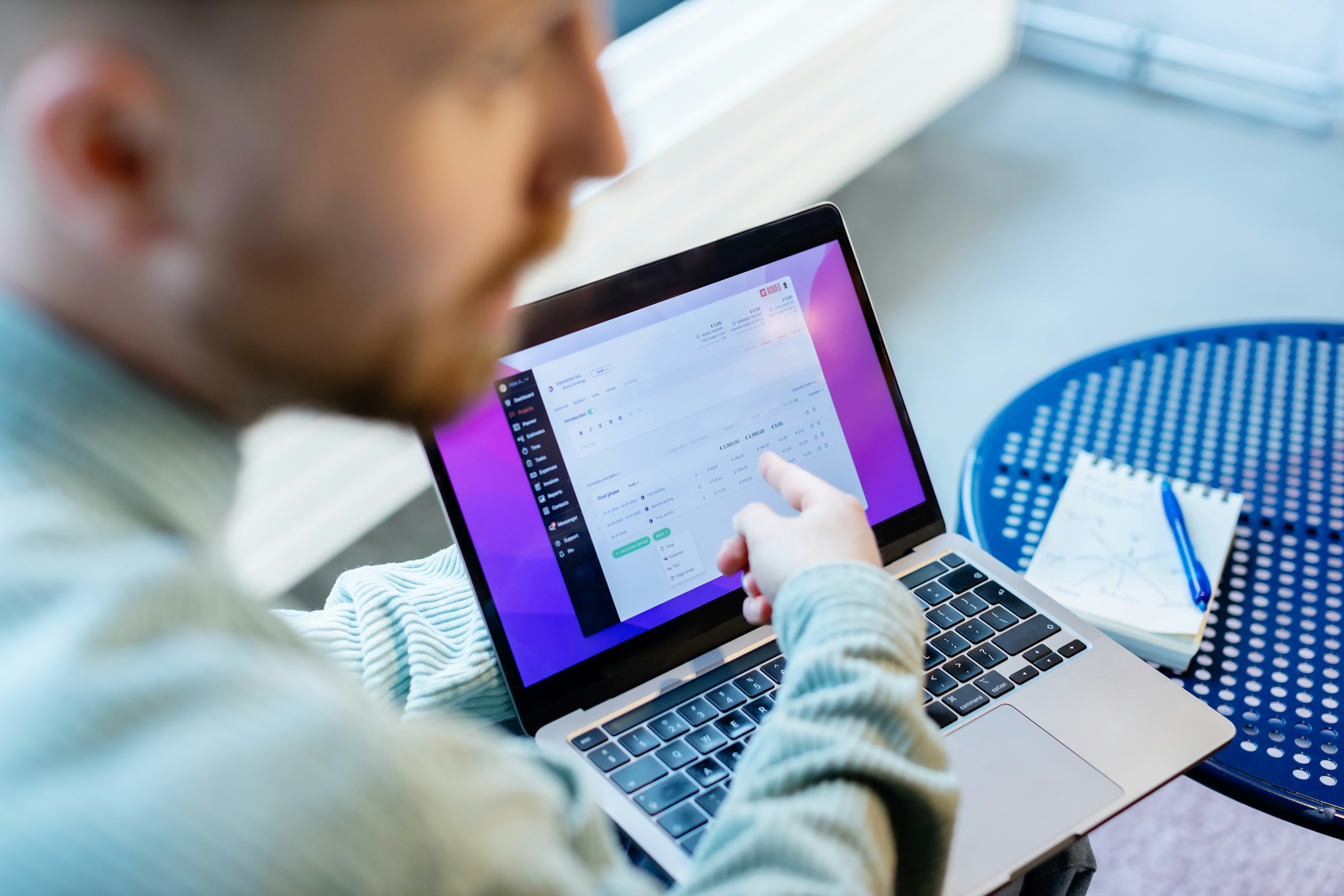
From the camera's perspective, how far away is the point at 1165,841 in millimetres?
1325

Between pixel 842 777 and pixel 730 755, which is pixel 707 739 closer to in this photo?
pixel 730 755

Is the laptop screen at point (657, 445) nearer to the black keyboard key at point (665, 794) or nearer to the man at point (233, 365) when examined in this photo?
the black keyboard key at point (665, 794)

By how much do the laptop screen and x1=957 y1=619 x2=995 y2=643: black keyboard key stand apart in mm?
109

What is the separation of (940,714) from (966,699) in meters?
0.03

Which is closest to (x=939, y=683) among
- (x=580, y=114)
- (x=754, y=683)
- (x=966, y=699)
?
(x=966, y=699)

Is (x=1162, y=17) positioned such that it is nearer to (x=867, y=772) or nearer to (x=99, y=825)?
(x=867, y=772)

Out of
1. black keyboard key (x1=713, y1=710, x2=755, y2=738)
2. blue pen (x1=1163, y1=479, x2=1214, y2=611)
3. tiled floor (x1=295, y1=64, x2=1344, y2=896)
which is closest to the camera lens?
black keyboard key (x1=713, y1=710, x2=755, y2=738)

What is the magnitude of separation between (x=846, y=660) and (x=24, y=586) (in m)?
0.35

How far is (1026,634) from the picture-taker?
31.1 inches

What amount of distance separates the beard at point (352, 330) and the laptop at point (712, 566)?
303 millimetres

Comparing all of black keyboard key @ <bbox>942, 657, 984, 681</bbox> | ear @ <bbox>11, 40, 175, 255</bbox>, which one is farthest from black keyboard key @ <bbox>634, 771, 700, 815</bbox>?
ear @ <bbox>11, 40, 175, 255</bbox>

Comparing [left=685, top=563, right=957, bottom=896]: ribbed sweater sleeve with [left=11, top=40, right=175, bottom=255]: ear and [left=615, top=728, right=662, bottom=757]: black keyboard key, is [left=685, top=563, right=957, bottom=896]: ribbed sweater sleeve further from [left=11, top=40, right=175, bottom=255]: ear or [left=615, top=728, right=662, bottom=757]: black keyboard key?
[left=11, top=40, right=175, bottom=255]: ear

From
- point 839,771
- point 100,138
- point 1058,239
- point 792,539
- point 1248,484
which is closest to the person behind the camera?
point 100,138

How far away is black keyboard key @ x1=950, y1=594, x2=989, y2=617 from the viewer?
0.81 m
